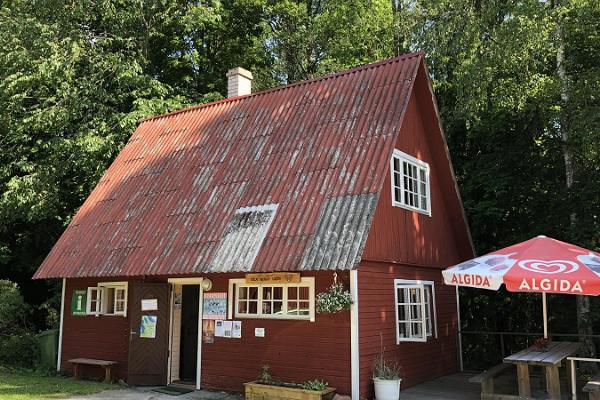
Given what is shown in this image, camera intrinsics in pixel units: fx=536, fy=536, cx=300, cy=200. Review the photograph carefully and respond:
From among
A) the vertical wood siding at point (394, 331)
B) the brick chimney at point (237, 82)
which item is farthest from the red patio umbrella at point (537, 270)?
the brick chimney at point (237, 82)

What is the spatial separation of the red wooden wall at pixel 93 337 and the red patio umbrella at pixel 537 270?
298 inches

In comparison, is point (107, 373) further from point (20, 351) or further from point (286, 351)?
point (286, 351)

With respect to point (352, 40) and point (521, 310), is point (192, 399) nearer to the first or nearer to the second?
point (521, 310)

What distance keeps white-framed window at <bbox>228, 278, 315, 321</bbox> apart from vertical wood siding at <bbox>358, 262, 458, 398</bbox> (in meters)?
1.02

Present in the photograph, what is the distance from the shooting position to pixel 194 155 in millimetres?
14227

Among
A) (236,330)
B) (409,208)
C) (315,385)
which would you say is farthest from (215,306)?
(409,208)

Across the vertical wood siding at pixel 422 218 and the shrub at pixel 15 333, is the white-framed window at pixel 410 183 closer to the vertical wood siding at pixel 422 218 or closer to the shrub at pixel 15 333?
the vertical wood siding at pixel 422 218

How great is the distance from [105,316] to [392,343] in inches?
273

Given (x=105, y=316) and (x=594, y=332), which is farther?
A: (x=594, y=332)

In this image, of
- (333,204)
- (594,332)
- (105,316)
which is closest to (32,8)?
(105,316)

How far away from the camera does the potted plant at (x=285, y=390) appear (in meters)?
8.92

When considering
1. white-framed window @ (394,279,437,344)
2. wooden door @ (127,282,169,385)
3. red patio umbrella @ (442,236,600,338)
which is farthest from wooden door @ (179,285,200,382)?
red patio umbrella @ (442,236,600,338)

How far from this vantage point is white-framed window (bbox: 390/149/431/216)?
456 inches

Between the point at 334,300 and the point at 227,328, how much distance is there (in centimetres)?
288
